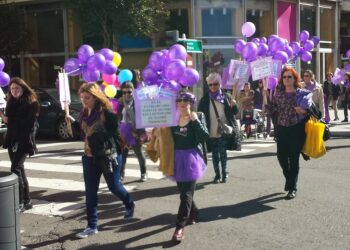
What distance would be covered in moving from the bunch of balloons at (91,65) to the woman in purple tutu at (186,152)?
205 centimetres

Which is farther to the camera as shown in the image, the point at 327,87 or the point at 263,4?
the point at 263,4

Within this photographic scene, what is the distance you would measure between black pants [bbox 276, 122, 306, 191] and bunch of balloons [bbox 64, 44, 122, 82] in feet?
8.29

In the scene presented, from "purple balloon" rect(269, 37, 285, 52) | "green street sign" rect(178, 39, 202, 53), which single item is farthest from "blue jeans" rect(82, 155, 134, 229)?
"green street sign" rect(178, 39, 202, 53)

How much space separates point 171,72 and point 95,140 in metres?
1.11

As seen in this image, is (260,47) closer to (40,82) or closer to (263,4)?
(263,4)

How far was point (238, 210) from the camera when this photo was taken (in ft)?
22.1

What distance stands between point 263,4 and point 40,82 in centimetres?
1046

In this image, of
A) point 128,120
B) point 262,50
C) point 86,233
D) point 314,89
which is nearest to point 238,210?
point 86,233

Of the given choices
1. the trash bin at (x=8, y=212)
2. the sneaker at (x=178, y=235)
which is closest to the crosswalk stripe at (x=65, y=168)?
the sneaker at (x=178, y=235)

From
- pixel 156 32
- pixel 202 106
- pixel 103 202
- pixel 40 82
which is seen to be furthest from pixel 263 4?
pixel 103 202

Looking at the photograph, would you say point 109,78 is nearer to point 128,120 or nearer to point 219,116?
point 128,120

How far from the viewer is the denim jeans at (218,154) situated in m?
8.52

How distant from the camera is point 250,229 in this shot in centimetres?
591

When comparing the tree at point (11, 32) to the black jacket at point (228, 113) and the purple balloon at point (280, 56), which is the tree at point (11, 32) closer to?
the purple balloon at point (280, 56)
